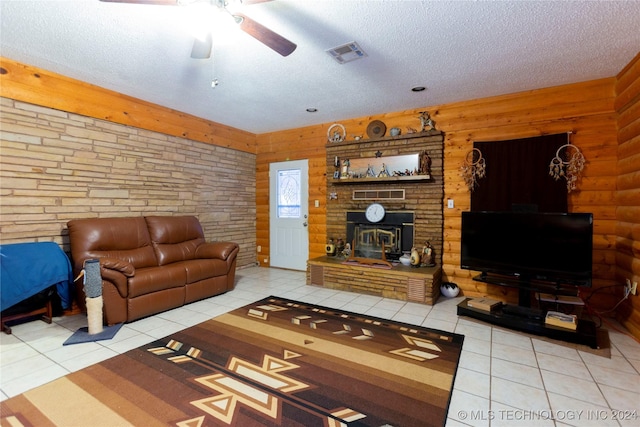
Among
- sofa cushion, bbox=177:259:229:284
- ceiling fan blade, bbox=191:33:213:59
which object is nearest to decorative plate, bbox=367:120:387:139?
ceiling fan blade, bbox=191:33:213:59

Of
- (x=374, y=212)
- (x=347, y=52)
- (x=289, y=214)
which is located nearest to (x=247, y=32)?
(x=347, y=52)

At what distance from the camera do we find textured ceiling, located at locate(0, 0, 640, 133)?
209cm

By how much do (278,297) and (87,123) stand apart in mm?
3163

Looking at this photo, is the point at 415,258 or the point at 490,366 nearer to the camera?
the point at 490,366

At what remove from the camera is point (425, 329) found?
2807mm

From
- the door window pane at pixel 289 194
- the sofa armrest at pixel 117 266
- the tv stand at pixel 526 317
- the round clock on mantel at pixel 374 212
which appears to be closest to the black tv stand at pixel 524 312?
the tv stand at pixel 526 317

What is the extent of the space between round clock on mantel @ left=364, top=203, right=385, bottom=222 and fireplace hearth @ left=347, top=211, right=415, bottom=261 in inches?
2.8

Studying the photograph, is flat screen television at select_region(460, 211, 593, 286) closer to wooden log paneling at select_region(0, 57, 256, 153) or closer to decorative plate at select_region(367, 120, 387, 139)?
decorative plate at select_region(367, 120, 387, 139)

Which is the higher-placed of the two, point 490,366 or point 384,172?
point 384,172

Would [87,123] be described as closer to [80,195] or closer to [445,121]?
[80,195]

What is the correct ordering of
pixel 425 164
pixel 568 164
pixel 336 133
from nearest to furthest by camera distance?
1. pixel 568 164
2. pixel 425 164
3. pixel 336 133

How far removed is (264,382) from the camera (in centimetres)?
198

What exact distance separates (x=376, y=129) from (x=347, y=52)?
1919mm

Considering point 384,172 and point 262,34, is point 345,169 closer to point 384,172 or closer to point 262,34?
point 384,172
